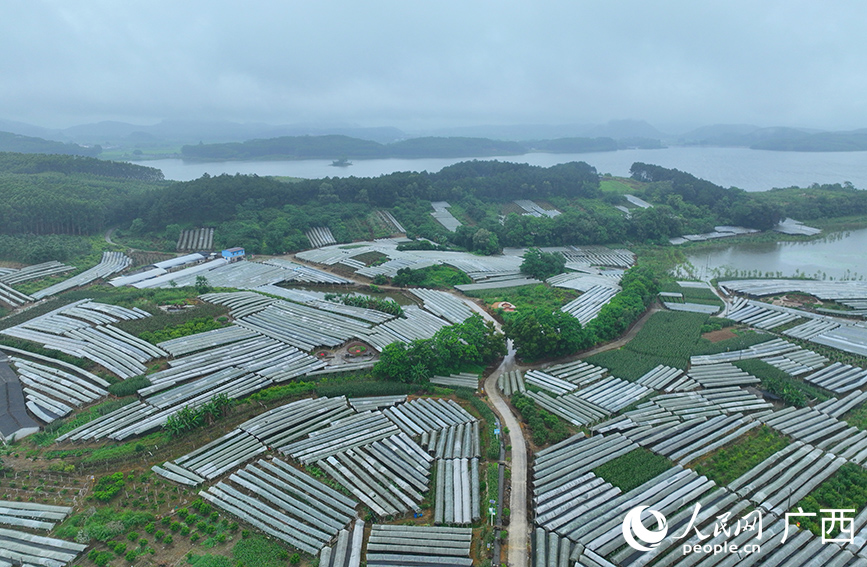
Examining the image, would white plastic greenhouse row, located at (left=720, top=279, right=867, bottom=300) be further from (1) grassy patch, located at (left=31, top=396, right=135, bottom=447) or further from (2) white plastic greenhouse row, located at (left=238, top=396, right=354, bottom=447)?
(1) grassy patch, located at (left=31, top=396, right=135, bottom=447)

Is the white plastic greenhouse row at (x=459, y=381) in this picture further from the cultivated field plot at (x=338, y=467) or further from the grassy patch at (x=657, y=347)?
the grassy patch at (x=657, y=347)

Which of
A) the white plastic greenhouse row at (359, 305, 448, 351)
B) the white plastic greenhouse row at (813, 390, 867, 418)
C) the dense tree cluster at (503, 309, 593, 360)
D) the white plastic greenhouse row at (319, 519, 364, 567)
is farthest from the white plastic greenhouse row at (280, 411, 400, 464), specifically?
the white plastic greenhouse row at (813, 390, 867, 418)

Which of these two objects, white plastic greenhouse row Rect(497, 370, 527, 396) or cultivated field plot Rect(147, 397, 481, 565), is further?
white plastic greenhouse row Rect(497, 370, 527, 396)

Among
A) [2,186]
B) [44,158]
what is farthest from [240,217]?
[44,158]

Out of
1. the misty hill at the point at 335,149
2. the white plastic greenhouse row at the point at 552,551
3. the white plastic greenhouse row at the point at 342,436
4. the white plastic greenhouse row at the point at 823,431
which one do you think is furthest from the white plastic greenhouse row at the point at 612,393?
the misty hill at the point at 335,149

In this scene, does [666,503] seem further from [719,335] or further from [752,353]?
[719,335]

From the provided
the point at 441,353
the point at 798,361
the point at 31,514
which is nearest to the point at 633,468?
the point at 441,353
